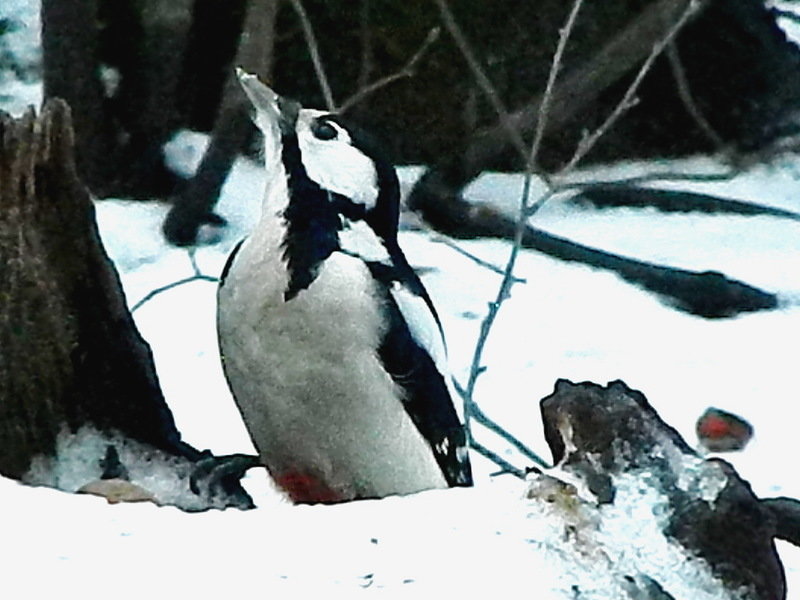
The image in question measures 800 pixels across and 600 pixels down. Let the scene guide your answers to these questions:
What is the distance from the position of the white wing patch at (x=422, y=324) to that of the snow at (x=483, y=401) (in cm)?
27

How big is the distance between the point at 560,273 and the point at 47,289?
3.31 meters

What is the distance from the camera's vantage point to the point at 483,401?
4523 millimetres

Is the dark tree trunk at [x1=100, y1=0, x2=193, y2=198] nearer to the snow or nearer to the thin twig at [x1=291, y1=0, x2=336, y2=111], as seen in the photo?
the snow

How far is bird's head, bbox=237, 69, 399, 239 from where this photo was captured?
2289mm

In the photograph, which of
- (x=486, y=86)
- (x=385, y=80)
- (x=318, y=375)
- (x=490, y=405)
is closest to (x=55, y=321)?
(x=318, y=375)

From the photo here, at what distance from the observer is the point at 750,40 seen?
21.0ft

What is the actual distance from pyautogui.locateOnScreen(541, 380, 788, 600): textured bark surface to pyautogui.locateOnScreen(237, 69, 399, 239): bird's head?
804mm

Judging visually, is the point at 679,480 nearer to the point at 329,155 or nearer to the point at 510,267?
the point at 329,155

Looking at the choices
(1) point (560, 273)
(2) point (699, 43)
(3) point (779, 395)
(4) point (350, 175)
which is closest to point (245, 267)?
(4) point (350, 175)

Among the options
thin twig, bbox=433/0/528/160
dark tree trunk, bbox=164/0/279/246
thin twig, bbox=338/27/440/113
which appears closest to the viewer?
thin twig, bbox=433/0/528/160

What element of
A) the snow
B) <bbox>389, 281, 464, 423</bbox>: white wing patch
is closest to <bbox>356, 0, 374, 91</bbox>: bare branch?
the snow

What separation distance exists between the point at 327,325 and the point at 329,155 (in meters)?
0.22

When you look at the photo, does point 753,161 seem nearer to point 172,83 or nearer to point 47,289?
point 172,83

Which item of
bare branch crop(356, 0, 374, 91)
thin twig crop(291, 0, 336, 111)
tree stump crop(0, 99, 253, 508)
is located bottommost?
tree stump crop(0, 99, 253, 508)
